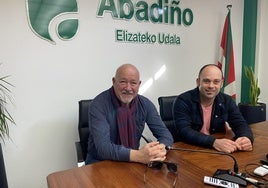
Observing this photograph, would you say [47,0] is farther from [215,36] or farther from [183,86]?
[215,36]

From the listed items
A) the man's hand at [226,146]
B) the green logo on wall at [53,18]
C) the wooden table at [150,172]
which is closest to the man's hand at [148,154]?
the wooden table at [150,172]

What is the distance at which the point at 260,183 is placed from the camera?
1.11m

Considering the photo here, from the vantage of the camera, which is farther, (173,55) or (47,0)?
(173,55)

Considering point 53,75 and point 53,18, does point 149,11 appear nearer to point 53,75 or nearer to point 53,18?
point 53,18

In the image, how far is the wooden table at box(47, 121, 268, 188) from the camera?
1120mm

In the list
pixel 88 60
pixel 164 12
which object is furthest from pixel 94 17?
pixel 164 12

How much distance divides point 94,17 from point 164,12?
3.15 ft

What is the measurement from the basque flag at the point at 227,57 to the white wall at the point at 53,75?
1069 mm

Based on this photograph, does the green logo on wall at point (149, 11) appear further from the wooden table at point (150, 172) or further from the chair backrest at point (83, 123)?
the wooden table at point (150, 172)

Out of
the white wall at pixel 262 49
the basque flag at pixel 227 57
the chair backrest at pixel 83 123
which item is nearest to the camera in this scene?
the chair backrest at pixel 83 123

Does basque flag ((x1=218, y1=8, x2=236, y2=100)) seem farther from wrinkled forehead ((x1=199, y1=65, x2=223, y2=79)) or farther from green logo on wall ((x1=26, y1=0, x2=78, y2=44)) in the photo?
green logo on wall ((x1=26, y1=0, x2=78, y2=44))

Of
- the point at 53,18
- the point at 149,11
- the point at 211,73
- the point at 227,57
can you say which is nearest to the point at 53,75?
the point at 53,18

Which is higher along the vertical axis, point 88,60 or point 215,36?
point 215,36

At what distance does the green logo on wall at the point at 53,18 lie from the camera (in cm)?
230
